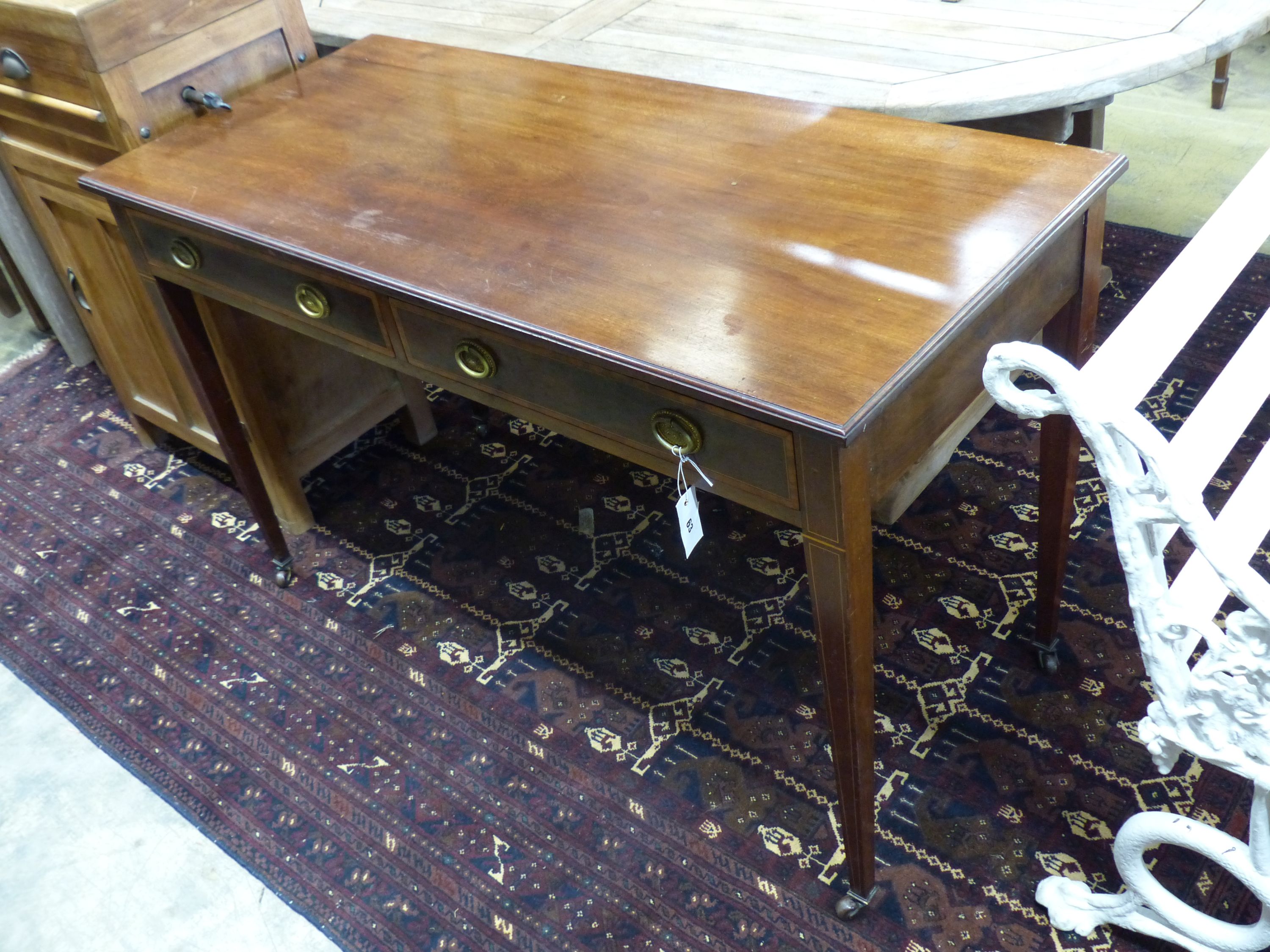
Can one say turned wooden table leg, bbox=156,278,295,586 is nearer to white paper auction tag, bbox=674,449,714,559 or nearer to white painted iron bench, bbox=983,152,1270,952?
white paper auction tag, bbox=674,449,714,559

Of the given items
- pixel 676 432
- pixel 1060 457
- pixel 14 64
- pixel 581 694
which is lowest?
pixel 581 694

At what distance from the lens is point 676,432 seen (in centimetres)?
127

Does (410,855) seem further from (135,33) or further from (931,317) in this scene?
(135,33)

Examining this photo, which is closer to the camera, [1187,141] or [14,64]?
[14,64]

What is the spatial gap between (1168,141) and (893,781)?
2.45 meters

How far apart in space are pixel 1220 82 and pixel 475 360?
120 inches

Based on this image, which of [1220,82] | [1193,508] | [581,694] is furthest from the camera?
[1220,82]

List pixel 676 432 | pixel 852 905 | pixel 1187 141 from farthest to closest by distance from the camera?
1. pixel 1187 141
2. pixel 852 905
3. pixel 676 432

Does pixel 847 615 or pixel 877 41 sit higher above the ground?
pixel 877 41

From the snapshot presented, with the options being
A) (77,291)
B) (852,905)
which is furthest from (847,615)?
(77,291)

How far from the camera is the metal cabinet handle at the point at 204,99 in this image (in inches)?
75.8

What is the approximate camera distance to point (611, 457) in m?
2.53

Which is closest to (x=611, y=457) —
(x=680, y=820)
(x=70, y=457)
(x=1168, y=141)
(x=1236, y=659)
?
(x=680, y=820)

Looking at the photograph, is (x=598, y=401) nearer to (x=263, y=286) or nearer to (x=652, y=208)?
(x=652, y=208)
